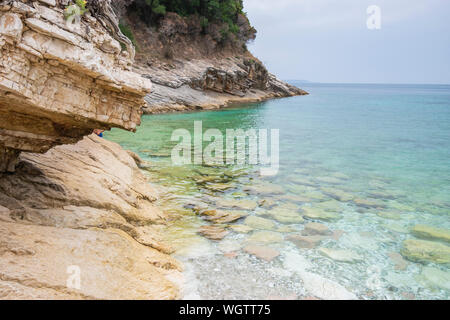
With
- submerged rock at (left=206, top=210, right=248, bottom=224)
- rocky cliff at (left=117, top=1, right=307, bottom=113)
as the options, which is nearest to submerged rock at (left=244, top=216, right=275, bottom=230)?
submerged rock at (left=206, top=210, right=248, bottom=224)

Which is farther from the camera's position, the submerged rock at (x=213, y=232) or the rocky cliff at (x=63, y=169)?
the submerged rock at (x=213, y=232)

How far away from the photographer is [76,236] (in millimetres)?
4609

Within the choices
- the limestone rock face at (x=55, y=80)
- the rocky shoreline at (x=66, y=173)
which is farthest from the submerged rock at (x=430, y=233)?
the limestone rock face at (x=55, y=80)

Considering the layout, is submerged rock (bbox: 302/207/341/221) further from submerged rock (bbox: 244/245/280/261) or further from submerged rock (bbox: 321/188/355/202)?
submerged rock (bbox: 244/245/280/261)

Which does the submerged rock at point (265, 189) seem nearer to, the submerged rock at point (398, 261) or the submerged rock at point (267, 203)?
the submerged rock at point (267, 203)

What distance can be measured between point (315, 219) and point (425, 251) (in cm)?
251

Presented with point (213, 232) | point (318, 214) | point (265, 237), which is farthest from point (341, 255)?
point (213, 232)

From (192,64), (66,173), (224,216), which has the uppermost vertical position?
(192,64)

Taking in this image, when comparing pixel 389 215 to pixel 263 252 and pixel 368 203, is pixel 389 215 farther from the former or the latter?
pixel 263 252

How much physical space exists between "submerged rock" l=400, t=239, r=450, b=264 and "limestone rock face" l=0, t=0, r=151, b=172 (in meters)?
6.38

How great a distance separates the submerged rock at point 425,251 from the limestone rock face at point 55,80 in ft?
20.9

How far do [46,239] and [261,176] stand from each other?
885cm

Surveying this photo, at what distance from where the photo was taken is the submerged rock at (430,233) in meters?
7.73
